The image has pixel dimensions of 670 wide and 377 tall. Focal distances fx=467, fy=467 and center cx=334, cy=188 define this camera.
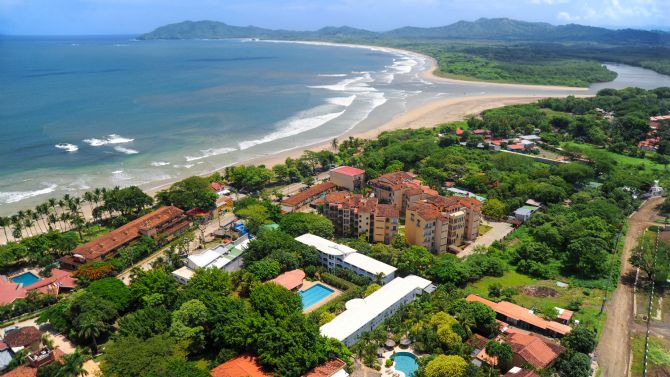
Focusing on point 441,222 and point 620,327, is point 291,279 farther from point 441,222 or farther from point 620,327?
point 620,327

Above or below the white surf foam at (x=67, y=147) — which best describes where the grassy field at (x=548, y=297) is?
below

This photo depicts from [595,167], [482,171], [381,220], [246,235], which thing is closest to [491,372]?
[381,220]

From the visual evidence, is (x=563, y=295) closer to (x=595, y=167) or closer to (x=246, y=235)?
(x=246, y=235)

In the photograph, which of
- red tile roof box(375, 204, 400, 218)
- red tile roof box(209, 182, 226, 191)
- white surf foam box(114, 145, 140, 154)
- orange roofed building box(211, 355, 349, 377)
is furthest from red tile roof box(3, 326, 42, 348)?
white surf foam box(114, 145, 140, 154)

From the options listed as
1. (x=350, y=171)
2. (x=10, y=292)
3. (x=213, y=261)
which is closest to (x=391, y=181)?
(x=350, y=171)

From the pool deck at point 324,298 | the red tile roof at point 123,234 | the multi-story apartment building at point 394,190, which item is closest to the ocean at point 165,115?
the red tile roof at point 123,234

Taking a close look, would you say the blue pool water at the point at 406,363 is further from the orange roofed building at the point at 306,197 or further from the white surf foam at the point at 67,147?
the white surf foam at the point at 67,147

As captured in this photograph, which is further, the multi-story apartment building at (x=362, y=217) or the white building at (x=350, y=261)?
the multi-story apartment building at (x=362, y=217)
